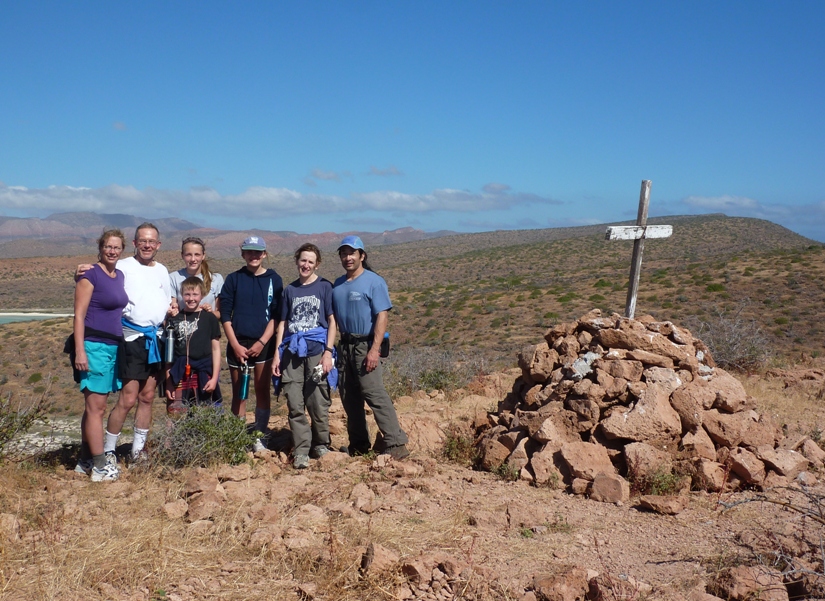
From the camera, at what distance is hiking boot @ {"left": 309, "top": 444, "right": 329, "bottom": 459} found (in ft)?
18.1

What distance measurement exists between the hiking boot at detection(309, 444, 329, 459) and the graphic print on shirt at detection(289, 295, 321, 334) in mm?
1081

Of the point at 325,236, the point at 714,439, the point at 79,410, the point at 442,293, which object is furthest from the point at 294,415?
the point at 325,236

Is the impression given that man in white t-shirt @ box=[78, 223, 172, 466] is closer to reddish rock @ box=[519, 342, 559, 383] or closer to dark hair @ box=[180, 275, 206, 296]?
dark hair @ box=[180, 275, 206, 296]

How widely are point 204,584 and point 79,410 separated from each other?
1471 cm

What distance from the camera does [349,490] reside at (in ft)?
15.5

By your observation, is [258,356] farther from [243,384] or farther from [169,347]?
[169,347]

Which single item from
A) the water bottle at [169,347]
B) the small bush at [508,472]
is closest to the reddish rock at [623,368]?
the small bush at [508,472]

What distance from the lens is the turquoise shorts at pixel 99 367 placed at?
4.61 metres

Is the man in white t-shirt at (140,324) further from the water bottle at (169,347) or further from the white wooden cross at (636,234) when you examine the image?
the white wooden cross at (636,234)

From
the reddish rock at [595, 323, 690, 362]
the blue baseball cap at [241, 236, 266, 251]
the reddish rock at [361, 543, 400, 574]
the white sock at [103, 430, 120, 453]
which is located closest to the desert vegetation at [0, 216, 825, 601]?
the reddish rock at [361, 543, 400, 574]

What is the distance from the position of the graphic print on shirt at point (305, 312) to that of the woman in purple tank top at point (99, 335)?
1.26 meters

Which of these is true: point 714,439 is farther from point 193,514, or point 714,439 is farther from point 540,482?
point 193,514

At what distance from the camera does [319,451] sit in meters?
5.54

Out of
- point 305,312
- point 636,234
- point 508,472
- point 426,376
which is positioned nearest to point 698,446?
point 508,472
